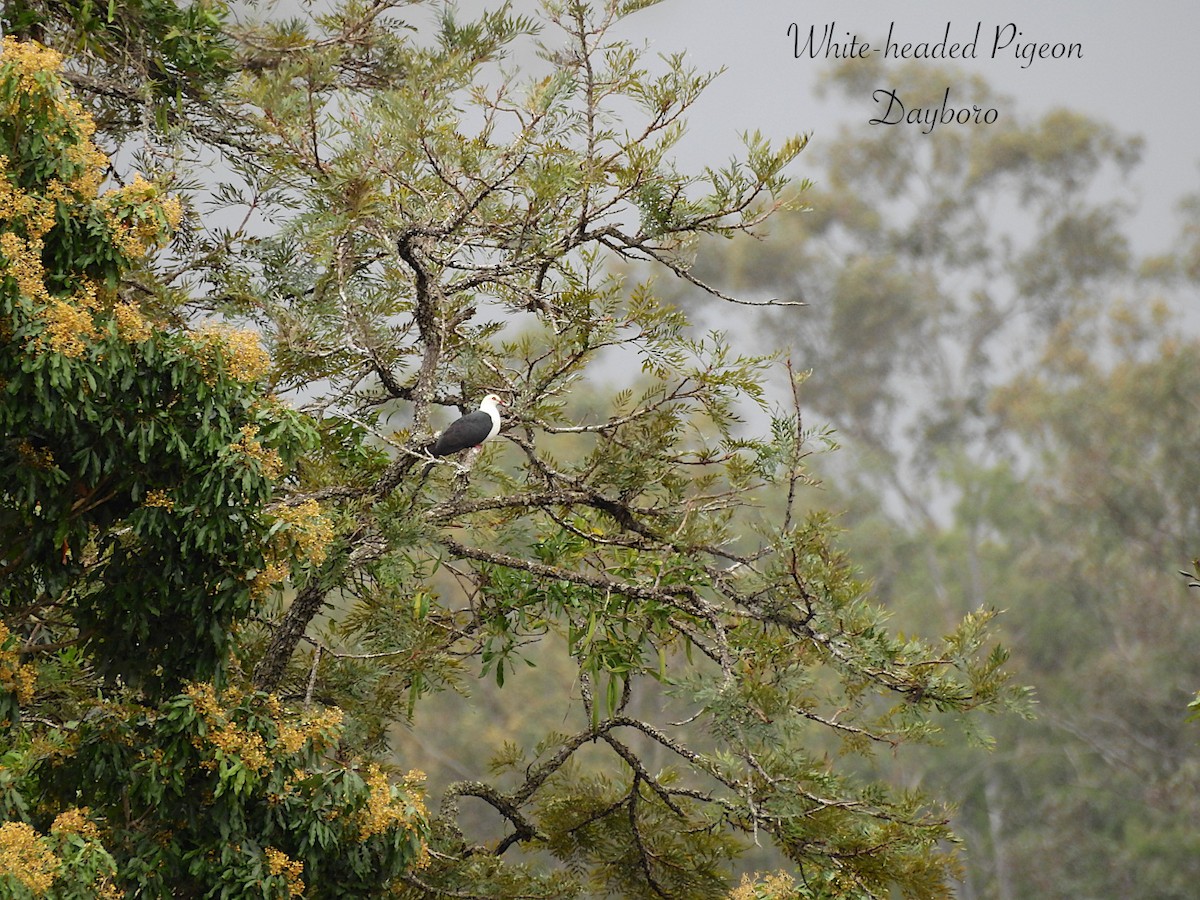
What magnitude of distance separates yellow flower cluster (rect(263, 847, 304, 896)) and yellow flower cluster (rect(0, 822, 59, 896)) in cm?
46

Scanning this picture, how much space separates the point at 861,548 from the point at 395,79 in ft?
35.4

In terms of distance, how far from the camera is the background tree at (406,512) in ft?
9.30

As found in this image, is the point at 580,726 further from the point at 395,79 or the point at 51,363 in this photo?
the point at 51,363

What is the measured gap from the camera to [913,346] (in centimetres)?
1645

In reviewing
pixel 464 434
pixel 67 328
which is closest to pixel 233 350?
pixel 67 328

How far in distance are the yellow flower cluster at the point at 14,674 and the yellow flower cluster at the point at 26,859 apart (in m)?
0.40

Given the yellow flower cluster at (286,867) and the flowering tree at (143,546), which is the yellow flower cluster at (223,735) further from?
the yellow flower cluster at (286,867)

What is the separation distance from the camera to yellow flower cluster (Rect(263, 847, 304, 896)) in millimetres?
2846

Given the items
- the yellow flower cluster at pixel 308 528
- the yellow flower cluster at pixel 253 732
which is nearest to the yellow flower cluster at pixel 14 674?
the yellow flower cluster at pixel 253 732

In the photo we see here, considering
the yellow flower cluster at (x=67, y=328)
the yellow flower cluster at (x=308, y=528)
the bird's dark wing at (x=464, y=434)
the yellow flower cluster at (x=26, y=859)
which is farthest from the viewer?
the bird's dark wing at (x=464, y=434)

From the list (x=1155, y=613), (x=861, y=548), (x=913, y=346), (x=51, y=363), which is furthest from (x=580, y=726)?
(x=51, y=363)

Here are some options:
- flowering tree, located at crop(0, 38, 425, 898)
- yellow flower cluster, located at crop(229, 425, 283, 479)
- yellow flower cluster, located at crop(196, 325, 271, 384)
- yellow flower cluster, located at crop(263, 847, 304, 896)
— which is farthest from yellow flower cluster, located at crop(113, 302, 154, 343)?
yellow flower cluster, located at crop(263, 847, 304, 896)

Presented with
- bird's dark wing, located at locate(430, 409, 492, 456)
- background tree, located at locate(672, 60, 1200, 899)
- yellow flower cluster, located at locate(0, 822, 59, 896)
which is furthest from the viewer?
background tree, located at locate(672, 60, 1200, 899)

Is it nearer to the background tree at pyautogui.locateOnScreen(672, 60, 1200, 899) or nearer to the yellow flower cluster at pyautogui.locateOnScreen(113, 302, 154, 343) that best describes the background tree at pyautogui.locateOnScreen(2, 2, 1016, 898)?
the yellow flower cluster at pyautogui.locateOnScreen(113, 302, 154, 343)
